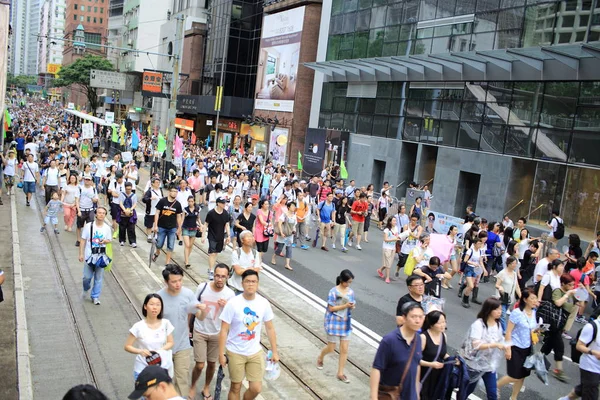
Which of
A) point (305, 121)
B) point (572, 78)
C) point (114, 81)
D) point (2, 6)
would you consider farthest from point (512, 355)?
point (114, 81)

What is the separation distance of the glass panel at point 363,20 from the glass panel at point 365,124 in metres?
4.79

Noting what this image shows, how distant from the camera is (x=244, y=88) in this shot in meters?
55.5

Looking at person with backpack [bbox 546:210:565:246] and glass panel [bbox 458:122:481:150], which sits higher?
glass panel [bbox 458:122:481:150]

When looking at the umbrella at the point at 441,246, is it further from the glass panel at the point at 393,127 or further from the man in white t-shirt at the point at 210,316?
the glass panel at the point at 393,127

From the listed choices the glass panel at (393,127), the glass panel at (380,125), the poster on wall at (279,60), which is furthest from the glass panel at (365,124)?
the poster on wall at (279,60)

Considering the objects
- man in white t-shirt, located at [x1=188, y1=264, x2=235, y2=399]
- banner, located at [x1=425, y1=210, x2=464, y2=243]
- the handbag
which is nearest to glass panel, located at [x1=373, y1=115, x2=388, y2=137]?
banner, located at [x1=425, y1=210, x2=464, y2=243]

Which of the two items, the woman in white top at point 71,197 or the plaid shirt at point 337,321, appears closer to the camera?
the plaid shirt at point 337,321

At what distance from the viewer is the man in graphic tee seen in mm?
12741

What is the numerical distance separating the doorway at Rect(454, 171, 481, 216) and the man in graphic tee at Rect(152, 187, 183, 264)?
653 inches

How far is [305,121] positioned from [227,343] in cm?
3625

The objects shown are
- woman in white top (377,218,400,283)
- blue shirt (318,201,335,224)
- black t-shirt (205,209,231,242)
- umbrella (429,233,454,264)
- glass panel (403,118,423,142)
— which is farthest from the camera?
glass panel (403,118,423,142)

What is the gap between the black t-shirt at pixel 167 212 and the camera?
12742 millimetres

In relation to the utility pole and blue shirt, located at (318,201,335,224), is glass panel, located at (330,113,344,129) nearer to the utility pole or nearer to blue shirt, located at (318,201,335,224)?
the utility pole

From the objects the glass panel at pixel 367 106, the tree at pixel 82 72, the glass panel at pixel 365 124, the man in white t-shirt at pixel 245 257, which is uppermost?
the tree at pixel 82 72
